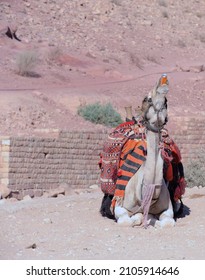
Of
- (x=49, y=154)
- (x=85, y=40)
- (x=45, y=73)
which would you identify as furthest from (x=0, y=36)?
(x=49, y=154)

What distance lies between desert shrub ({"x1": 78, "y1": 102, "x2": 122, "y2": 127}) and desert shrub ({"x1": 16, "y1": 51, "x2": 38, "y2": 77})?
3582 mm

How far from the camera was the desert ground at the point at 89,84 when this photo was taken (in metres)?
12.2

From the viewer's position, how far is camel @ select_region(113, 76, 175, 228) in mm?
12516

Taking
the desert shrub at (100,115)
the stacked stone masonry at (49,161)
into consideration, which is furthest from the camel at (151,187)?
the desert shrub at (100,115)

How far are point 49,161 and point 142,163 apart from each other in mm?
7931

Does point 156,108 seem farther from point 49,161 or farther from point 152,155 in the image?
point 49,161

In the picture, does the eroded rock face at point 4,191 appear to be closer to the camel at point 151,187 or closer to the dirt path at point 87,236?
the dirt path at point 87,236

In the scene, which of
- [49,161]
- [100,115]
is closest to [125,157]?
[49,161]

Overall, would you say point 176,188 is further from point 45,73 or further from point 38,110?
point 45,73

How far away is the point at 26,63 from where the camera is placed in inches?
1233

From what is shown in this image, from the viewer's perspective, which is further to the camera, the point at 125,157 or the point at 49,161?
the point at 49,161

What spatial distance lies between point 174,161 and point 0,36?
69.8ft

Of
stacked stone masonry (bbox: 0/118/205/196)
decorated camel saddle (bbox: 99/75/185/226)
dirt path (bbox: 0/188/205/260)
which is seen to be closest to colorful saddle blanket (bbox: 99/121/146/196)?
decorated camel saddle (bbox: 99/75/185/226)

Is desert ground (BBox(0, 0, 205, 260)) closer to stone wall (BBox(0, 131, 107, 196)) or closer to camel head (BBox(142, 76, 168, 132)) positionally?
stone wall (BBox(0, 131, 107, 196))
